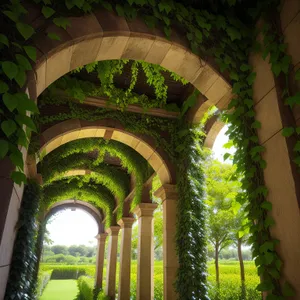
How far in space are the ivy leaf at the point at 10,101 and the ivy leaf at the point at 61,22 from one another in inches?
34.2

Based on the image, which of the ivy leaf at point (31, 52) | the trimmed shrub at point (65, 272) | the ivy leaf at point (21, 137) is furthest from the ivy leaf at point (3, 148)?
the trimmed shrub at point (65, 272)

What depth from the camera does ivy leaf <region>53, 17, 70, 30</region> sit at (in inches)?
89.5

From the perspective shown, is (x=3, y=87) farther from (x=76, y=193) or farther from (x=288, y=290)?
(x=76, y=193)

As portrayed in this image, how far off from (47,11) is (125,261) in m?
8.16

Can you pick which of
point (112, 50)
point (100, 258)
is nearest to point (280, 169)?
point (112, 50)

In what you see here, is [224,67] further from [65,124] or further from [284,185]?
[65,124]

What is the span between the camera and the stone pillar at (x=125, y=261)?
844 centimetres

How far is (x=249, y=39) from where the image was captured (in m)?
3.06

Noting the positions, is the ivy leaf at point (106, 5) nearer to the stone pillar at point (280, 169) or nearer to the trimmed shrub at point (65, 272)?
the stone pillar at point (280, 169)

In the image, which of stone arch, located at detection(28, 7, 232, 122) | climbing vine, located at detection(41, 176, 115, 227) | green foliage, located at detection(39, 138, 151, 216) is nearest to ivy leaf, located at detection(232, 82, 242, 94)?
stone arch, located at detection(28, 7, 232, 122)

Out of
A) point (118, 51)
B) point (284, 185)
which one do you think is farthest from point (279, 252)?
point (118, 51)

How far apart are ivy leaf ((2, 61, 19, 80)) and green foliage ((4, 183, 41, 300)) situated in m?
2.65

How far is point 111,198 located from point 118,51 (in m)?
9.58

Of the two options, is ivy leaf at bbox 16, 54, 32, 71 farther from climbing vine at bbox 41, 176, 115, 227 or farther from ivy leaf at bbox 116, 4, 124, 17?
climbing vine at bbox 41, 176, 115, 227
